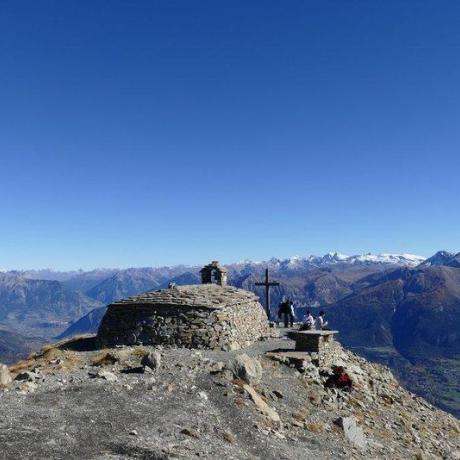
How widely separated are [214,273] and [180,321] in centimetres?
1500

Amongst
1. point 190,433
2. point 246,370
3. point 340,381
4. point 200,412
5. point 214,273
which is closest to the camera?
point 190,433

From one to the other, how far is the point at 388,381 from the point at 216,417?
24.5m

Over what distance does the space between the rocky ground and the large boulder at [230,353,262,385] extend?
0.20 feet

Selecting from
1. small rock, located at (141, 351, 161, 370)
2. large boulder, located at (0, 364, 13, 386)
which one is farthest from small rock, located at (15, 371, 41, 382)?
small rock, located at (141, 351, 161, 370)

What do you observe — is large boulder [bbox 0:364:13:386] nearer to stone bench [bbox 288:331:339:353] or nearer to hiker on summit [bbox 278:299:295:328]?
stone bench [bbox 288:331:339:353]

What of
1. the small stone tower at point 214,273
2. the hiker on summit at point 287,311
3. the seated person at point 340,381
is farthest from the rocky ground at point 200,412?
the hiker on summit at point 287,311

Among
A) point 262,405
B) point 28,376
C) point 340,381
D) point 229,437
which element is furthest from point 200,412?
point 340,381

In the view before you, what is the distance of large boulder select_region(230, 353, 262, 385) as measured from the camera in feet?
90.1

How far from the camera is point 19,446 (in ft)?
54.0

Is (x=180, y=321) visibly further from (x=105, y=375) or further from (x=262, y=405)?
(x=262, y=405)

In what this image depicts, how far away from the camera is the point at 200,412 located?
74.2 ft

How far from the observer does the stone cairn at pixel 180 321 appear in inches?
1449

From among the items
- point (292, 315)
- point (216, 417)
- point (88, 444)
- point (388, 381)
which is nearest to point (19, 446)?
point (88, 444)

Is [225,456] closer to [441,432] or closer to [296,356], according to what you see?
[296,356]
